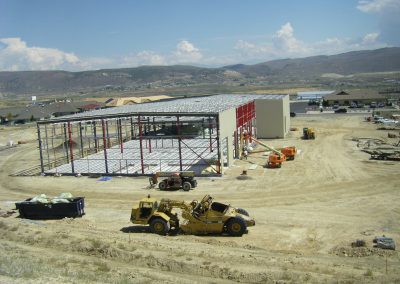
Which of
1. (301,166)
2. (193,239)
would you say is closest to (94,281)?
(193,239)

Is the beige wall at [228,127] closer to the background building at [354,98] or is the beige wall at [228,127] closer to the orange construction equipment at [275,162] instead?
the orange construction equipment at [275,162]

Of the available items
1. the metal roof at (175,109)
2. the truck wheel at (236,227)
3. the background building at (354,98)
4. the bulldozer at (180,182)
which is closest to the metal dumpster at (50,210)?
the bulldozer at (180,182)

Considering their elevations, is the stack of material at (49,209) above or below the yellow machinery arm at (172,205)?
below

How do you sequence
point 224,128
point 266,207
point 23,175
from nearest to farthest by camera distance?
1. point 266,207
2. point 224,128
3. point 23,175

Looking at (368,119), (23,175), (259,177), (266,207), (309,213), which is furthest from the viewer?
(368,119)

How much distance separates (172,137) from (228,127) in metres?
4.61

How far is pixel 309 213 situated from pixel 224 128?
Answer: 43.1 feet

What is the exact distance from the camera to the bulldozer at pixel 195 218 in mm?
20641

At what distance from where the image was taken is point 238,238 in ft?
67.0

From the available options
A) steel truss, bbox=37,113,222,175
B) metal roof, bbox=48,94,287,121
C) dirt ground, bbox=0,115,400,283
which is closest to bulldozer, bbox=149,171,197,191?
dirt ground, bbox=0,115,400,283

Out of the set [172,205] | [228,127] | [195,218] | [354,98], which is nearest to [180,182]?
[228,127]

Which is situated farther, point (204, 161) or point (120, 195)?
point (204, 161)

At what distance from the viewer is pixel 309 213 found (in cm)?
2412

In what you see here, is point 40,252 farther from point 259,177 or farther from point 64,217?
point 259,177
